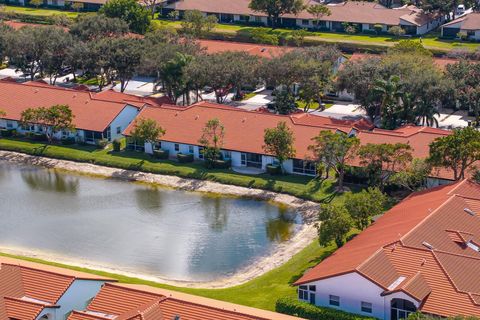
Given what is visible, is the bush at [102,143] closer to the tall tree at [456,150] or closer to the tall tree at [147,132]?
the tall tree at [147,132]

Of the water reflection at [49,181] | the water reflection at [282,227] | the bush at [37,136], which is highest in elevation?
the bush at [37,136]

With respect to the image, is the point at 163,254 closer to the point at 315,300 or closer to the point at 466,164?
the point at 315,300

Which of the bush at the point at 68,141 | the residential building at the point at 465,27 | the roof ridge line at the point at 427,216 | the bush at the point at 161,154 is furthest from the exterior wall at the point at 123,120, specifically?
the residential building at the point at 465,27

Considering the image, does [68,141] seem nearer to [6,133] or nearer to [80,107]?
[80,107]

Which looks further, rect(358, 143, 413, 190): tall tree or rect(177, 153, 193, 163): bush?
rect(177, 153, 193, 163): bush

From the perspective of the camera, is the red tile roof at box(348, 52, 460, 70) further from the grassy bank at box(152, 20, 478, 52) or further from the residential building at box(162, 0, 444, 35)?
the residential building at box(162, 0, 444, 35)

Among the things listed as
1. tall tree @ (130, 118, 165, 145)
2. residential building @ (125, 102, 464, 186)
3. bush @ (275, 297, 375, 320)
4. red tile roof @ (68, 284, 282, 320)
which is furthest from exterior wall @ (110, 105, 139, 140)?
red tile roof @ (68, 284, 282, 320)
